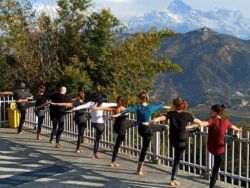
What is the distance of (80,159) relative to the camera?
11.3 metres

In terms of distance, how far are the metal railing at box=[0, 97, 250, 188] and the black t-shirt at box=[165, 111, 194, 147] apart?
1.01m

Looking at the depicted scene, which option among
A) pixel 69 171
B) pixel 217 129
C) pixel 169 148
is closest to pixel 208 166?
pixel 169 148

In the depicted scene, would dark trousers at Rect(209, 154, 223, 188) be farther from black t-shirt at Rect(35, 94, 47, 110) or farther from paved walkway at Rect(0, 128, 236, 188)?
black t-shirt at Rect(35, 94, 47, 110)

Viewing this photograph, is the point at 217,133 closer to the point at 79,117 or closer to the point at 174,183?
the point at 174,183

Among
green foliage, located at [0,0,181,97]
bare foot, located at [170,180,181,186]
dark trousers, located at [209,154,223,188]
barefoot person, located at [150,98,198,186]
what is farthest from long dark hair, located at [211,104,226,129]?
green foliage, located at [0,0,181,97]

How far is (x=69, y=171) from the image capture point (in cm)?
998

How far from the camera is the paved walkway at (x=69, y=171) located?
9.02 metres

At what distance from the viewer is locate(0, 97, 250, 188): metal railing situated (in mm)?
9050

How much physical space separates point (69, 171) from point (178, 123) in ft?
9.38

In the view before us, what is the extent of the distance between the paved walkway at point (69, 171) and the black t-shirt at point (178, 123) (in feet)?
3.39

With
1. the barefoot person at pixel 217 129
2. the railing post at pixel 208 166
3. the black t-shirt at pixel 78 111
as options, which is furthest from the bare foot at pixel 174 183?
the black t-shirt at pixel 78 111

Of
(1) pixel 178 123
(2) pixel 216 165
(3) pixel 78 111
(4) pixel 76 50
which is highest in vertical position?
(4) pixel 76 50

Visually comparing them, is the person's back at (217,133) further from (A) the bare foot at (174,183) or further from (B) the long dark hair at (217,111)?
(A) the bare foot at (174,183)

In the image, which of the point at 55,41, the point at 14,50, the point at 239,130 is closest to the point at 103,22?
the point at 55,41
